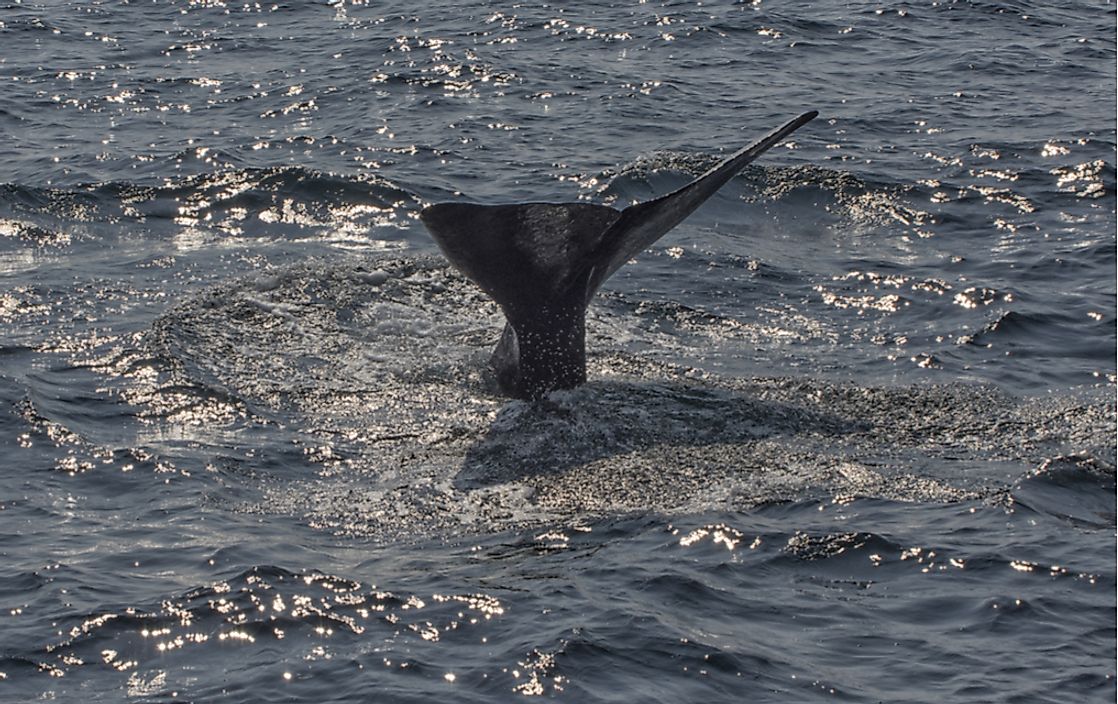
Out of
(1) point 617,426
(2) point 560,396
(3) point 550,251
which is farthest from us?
(2) point 560,396

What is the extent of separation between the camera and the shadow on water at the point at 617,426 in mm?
11008

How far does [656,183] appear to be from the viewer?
18.5m

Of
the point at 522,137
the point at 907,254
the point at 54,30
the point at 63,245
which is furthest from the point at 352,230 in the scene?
the point at 54,30

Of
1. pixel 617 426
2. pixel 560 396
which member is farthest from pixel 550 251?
pixel 617 426

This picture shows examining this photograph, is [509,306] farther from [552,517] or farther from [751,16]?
[751,16]

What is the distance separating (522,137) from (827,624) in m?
11.9

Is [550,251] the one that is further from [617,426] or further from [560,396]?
[617,426]

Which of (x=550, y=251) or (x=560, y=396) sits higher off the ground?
(x=550, y=251)

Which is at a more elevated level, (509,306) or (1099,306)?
(509,306)

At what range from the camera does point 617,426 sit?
452 inches

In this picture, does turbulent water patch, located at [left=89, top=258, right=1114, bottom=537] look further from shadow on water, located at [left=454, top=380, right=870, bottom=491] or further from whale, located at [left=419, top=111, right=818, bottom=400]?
whale, located at [left=419, top=111, right=818, bottom=400]

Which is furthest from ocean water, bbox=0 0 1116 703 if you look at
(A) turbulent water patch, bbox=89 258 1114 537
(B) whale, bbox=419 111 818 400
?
(B) whale, bbox=419 111 818 400

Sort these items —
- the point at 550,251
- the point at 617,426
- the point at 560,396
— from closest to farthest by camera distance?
the point at 550,251 < the point at 617,426 < the point at 560,396

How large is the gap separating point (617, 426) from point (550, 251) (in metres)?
1.20
